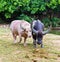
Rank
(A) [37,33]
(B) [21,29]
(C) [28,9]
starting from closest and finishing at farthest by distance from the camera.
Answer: (A) [37,33]
(B) [21,29]
(C) [28,9]

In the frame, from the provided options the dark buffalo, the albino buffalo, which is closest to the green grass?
the dark buffalo

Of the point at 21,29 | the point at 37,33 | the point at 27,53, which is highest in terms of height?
the point at 21,29

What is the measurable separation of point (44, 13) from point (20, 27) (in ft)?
41.9

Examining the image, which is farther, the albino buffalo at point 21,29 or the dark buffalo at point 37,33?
the albino buffalo at point 21,29

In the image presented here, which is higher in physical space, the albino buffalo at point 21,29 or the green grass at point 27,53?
the albino buffalo at point 21,29

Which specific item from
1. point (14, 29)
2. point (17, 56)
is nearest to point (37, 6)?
point (14, 29)

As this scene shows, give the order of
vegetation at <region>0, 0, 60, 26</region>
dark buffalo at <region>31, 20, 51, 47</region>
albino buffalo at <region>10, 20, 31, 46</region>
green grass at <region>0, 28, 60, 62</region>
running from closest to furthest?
green grass at <region>0, 28, 60, 62</region> < dark buffalo at <region>31, 20, 51, 47</region> < albino buffalo at <region>10, 20, 31, 46</region> < vegetation at <region>0, 0, 60, 26</region>

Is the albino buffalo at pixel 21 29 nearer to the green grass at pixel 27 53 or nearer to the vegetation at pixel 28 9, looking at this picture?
the green grass at pixel 27 53

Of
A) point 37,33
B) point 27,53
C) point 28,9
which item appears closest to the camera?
point 27,53

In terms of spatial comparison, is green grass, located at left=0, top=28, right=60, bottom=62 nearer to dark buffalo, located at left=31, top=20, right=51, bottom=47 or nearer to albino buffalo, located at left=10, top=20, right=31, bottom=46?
dark buffalo, located at left=31, top=20, right=51, bottom=47

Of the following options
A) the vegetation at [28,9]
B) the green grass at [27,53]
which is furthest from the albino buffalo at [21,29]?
the vegetation at [28,9]

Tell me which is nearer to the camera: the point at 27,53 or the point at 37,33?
the point at 27,53

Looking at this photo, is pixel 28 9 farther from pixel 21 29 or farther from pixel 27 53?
pixel 27 53

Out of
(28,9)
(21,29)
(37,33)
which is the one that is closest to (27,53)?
(37,33)
